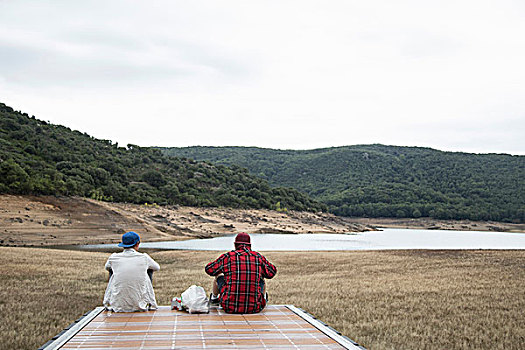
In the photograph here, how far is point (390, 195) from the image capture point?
417 ft

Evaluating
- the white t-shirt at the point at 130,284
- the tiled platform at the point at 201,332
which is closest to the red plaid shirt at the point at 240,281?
the tiled platform at the point at 201,332

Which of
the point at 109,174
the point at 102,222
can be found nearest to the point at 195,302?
the point at 102,222

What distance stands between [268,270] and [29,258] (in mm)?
17861

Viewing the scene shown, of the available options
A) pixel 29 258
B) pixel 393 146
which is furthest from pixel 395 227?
pixel 29 258

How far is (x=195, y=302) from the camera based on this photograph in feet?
25.5

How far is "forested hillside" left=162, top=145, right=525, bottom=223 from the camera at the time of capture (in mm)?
117375

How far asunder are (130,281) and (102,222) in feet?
150

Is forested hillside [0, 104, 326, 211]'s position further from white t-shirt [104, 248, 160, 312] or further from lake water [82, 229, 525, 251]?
white t-shirt [104, 248, 160, 312]

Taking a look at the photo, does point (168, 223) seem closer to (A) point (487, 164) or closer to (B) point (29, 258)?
(B) point (29, 258)

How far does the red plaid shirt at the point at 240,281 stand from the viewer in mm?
7965

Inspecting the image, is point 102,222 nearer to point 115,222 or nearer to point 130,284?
point 115,222

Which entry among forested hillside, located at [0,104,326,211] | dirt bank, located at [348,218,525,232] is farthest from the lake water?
dirt bank, located at [348,218,525,232]

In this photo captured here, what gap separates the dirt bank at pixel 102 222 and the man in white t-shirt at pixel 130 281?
34.9 metres

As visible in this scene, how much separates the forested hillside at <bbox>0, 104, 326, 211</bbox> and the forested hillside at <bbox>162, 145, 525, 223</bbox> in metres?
29.3
